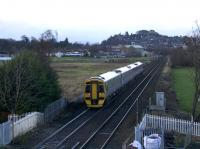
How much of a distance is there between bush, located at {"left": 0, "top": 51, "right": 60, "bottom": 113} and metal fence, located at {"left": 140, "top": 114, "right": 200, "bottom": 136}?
766 centimetres

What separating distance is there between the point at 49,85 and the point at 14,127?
8638 millimetres

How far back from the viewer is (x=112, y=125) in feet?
92.6

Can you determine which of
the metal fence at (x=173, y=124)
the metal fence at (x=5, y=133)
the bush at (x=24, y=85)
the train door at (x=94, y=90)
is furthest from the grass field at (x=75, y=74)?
the metal fence at (x=5, y=133)

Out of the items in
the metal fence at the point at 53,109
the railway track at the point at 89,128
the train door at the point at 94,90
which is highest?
the train door at the point at 94,90

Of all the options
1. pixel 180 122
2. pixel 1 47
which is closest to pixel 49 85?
pixel 180 122

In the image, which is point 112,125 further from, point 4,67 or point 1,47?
point 1,47

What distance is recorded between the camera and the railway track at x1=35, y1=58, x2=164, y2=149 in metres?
22.5

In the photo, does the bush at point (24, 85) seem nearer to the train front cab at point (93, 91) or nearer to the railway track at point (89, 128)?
the railway track at point (89, 128)

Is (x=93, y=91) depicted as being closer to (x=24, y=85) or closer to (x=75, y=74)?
(x=24, y=85)

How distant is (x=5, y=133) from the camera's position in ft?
70.8

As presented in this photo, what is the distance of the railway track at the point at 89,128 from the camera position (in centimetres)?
2255

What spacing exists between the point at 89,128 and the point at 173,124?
17.1ft

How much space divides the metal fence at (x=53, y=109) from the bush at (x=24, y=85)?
570mm

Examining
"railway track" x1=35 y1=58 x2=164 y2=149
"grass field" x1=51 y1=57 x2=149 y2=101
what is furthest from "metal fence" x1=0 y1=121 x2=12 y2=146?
"grass field" x1=51 y1=57 x2=149 y2=101
